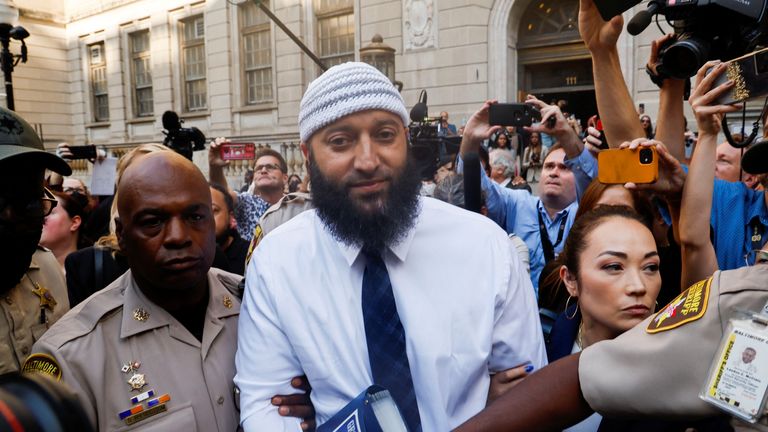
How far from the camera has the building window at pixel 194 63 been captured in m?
17.5

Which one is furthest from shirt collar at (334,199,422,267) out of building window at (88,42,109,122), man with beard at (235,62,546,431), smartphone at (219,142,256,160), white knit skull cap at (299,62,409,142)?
building window at (88,42,109,122)

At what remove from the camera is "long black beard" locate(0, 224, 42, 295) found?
1734mm

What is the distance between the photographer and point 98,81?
69.6 ft

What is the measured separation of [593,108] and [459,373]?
1141 centimetres

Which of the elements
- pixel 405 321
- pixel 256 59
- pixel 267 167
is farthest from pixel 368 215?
pixel 256 59

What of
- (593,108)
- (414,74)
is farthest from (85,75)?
(593,108)

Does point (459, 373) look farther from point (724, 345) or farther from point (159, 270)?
point (159, 270)

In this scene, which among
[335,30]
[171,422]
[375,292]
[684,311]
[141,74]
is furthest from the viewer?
[141,74]

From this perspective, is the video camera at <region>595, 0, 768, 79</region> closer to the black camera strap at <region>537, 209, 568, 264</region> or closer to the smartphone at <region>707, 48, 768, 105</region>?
the smartphone at <region>707, 48, 768, 105</region>

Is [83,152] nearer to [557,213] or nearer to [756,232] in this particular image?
[557,213]

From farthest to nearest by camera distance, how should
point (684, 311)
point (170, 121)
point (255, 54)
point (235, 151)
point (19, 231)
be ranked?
point (255, 54) → point (235, 151) → point (170, 121) → point (19, 231) → point (684, 311)

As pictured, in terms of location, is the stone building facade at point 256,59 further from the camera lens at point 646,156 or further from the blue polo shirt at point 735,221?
the blue polo shirt at point 735,221

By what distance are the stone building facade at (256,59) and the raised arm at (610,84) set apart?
6.76 metres

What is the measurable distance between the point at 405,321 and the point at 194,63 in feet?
59.4
